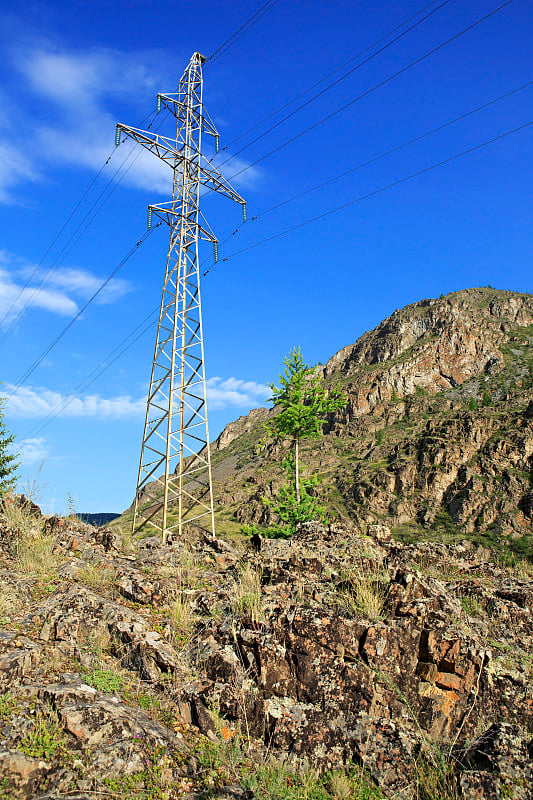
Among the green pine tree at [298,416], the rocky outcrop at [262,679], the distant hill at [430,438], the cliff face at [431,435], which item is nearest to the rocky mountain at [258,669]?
the rocky outcrop at [262,679]

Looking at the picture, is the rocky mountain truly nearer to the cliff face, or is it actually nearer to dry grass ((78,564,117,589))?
dry grass ((78,564,117,589))

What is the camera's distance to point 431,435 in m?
111

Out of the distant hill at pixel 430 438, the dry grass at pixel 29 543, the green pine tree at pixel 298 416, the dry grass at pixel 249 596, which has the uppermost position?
the distant hill at pixel 430 438

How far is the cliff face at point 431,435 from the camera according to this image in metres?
87.9

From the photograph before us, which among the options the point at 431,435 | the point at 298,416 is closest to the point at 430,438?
the point at 431,435

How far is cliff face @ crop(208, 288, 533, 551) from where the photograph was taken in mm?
87875

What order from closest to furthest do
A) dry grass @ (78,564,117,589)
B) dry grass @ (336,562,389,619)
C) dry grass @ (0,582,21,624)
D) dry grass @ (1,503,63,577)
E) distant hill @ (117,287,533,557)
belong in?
dry grass @ (0,582,21,624)
dry grass @ (336,562,389,619)
dry grass @ (78,564,117,589)
dry grass @ (1,503,63,577)
distant hill @ (117,287,533,557)

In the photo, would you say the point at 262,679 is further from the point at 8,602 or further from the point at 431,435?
the point at 431,435

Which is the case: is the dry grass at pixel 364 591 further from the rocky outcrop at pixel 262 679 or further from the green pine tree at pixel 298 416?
the green pine tree at pixel 298 416

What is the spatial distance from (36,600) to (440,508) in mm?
94089

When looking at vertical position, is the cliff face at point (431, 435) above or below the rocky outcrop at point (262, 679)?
above

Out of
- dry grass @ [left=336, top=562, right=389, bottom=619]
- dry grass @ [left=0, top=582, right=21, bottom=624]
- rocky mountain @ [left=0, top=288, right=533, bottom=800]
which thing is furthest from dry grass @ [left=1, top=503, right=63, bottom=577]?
dry grass @ [left=336, top=562, right=389, bottom=619]

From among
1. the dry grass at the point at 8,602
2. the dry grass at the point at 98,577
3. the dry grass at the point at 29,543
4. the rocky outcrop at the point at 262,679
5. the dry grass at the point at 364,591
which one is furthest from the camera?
the dry grass at the point at 29,543

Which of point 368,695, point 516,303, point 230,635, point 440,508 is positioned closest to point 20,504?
point 230,635
